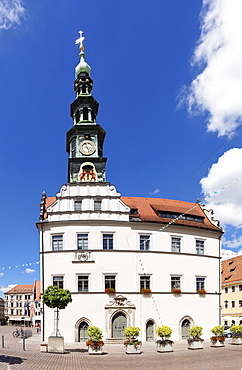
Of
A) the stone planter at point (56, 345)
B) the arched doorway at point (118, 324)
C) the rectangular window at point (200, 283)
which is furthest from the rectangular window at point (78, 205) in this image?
the rectangular window at point (200, 283)

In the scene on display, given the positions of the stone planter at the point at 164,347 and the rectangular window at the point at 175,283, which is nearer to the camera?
the stone planter at the point at 164,347

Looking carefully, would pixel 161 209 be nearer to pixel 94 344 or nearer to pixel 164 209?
pixel 164 209

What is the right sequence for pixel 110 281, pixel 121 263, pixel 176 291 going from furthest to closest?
pixel 176 291 < pixel 121 263 < pixel 110 281

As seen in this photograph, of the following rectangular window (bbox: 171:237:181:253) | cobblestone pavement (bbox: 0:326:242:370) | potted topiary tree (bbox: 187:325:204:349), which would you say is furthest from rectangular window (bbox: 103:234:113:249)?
potted topiary tree (bbox: 187:325:204:349)

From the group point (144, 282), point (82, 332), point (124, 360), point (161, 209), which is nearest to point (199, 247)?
point (161, 209)

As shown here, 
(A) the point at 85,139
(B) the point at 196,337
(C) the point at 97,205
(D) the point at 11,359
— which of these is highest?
(A) the point at 85,139

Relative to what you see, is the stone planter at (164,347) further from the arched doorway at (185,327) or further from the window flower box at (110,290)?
the arched doorway at (185,327)

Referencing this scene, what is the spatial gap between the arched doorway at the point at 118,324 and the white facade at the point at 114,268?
0.28 feet

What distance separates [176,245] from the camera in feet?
109

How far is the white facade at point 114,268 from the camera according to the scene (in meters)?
29.4

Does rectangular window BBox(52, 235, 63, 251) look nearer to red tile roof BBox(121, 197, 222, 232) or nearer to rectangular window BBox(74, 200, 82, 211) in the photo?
rectangular window BBox(74, 200, 82, 211)

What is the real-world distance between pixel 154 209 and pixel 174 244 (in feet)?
13.7

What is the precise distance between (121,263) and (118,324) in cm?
540

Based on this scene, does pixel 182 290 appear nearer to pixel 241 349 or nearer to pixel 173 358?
pixel 241 349
